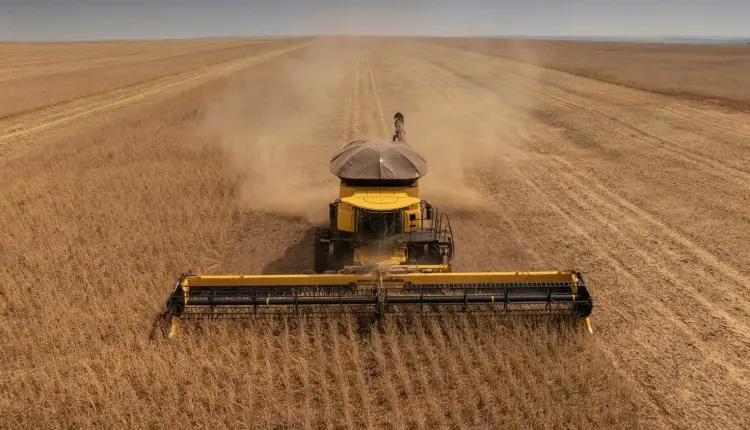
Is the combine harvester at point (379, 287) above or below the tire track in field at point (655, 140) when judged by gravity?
below

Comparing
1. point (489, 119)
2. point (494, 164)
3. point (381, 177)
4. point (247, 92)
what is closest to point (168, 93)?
point (247, 92)

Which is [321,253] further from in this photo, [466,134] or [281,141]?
[466,134]

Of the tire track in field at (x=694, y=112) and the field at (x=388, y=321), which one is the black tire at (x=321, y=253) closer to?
the field at (x=388, y=321)

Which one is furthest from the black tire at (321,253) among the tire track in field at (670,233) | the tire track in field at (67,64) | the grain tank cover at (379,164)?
the tire track in field at (67,64)

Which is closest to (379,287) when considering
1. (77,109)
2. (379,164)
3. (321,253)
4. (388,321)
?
(388,321)

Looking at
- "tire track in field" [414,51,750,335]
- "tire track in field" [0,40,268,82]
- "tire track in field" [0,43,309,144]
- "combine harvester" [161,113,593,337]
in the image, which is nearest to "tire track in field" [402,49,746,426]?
"tire track in field" [414,51,750,335]

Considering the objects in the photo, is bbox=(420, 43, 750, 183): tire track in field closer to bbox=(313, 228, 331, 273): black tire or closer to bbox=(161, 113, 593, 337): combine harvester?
bbox=(161, 113, 593, 337): combine harvester
